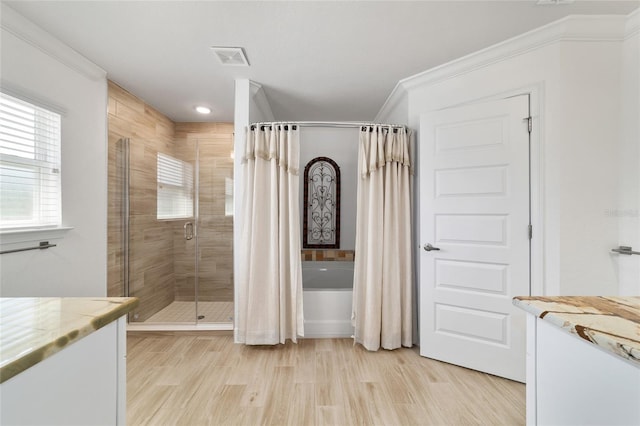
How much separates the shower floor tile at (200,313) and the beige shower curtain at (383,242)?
1438 mm

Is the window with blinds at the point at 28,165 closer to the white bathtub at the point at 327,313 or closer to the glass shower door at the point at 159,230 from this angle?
the glass shower door at the point at 159,230

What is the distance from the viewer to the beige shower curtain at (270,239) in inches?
95.7

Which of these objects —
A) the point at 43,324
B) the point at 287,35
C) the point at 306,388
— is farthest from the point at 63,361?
the point at 287,35

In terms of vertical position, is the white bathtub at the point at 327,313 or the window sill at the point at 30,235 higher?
the window sill at the point at 30,235

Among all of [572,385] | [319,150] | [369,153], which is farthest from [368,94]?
[572,385]

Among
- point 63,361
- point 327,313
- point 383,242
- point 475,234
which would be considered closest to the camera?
point 63,361

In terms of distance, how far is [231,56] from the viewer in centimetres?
218

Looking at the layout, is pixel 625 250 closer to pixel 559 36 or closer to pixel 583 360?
pixel 559 36

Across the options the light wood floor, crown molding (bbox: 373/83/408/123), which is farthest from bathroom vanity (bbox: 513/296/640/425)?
crown molding (bbox: 373/83/408/123)

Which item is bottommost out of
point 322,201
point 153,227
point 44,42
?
point 153,227

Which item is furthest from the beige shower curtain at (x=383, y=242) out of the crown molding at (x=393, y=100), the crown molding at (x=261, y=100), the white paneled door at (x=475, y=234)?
the crown molding at (x=261, y=100)

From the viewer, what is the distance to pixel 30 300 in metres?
0.90

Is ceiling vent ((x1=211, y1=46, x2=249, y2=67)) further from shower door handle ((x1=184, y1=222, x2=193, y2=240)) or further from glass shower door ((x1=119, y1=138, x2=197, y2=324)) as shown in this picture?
shower door handle ((x1=184, y1=222, x2=193, y2=240))

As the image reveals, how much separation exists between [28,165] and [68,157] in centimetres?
30
